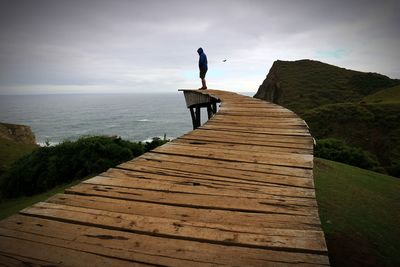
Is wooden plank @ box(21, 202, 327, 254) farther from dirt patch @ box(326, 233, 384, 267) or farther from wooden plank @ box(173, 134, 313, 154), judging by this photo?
dirt patch @ box(326, 233, 384, 267)

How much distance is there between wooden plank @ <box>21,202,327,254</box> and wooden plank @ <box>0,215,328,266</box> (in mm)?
57

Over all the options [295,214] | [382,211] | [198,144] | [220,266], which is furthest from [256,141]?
[382,211]

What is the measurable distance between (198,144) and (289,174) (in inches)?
73.5

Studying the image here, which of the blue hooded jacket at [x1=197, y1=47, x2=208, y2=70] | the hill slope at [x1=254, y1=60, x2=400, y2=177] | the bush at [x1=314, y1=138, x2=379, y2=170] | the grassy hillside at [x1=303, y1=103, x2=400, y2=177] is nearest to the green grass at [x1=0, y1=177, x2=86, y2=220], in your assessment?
the blue hooded jacket at [x1=197, y1=47, x2=208, y2=70]

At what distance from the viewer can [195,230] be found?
7.10 feet

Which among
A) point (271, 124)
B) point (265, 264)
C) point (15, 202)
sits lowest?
point (15, 202)

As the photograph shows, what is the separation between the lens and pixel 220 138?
529cm

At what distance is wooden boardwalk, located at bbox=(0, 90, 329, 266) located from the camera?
186 cm

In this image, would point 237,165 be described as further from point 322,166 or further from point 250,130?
point 322,166

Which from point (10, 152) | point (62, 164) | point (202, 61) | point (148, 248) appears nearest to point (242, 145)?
point (148, 248)

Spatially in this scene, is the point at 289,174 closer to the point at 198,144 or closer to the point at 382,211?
the point at 198,144

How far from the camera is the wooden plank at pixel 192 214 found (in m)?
2.28

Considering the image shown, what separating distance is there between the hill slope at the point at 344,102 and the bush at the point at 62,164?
17.6 meters

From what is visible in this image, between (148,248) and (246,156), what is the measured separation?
2.54m
